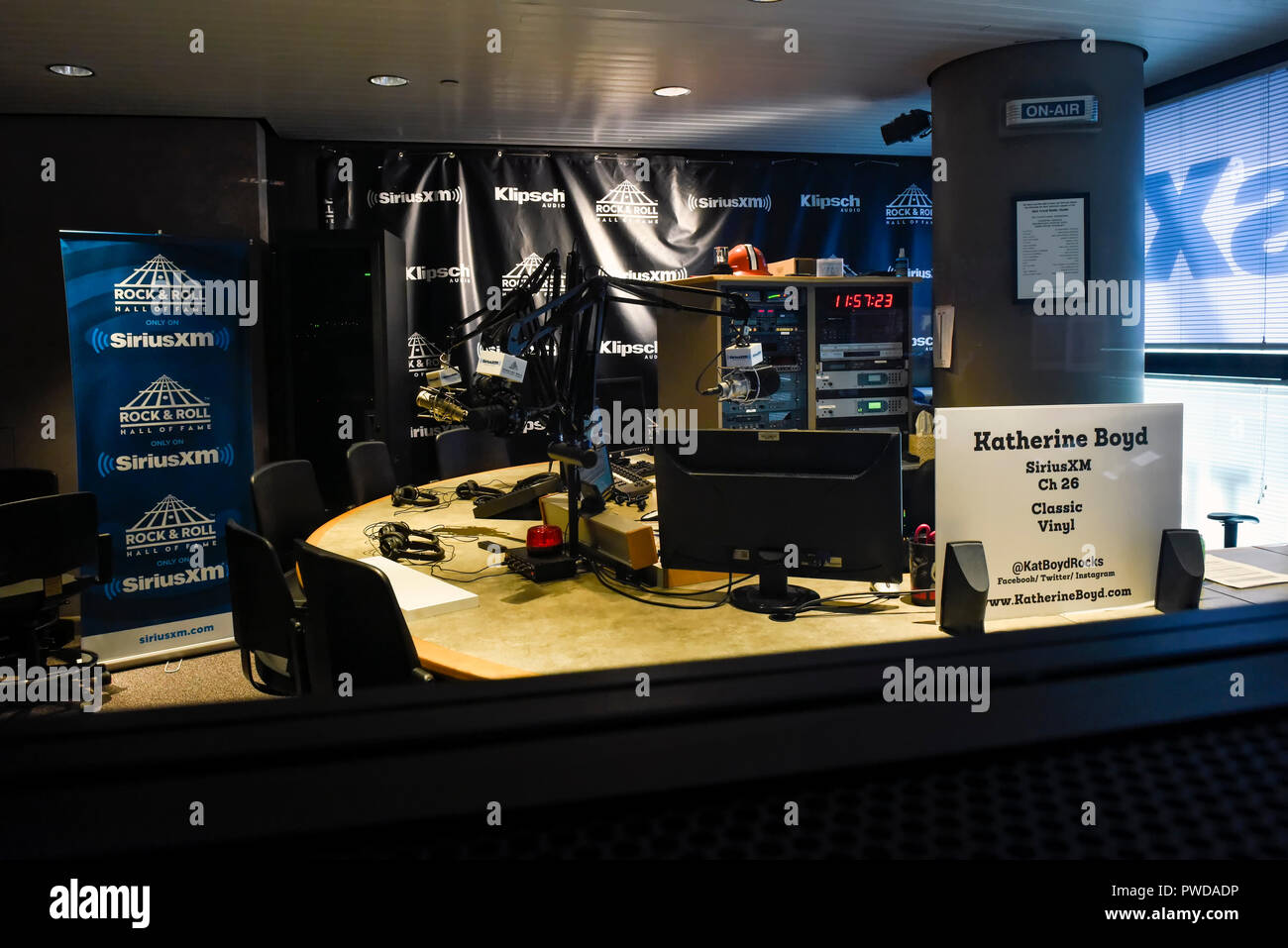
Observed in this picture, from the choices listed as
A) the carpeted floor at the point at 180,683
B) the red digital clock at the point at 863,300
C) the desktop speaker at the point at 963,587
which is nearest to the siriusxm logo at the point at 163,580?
the carpeted floor at the point at 180,683

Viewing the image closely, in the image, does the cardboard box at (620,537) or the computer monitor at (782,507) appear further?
the cardboard box at (620,537)

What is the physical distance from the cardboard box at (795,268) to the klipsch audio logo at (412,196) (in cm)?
221

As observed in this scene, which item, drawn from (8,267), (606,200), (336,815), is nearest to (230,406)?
(8,267)

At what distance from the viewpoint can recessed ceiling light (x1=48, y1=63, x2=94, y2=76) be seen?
4.25 m

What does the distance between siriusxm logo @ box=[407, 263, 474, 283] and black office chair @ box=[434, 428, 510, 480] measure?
1.31m

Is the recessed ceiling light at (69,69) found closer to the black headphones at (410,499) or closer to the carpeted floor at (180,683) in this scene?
the black headphones at (410,499)

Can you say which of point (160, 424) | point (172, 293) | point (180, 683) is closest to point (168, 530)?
point (160, 424)

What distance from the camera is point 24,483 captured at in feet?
13.8

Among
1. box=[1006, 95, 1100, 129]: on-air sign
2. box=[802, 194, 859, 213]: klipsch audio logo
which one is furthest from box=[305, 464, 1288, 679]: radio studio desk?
box=[802, 194, 859, 213]: klipsch audio logo

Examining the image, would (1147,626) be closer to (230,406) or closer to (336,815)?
(336,815)

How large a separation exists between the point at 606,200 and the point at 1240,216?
3.74 m

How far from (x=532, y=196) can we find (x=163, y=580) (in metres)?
3.36

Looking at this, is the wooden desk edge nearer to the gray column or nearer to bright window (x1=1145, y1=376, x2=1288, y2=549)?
the gray column

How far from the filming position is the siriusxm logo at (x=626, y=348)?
6418 mm
